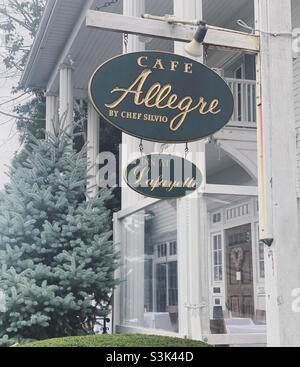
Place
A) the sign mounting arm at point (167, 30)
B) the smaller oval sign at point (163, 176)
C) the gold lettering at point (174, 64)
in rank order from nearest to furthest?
the sign mounting arm at point (167, 30) → the gold lettering at point (174, 64) → the smaller oval sign at point (163, 176)

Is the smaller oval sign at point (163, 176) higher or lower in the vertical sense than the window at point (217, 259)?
higher

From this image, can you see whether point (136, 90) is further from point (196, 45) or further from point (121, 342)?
point (121, 342)

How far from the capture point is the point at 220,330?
686 cm

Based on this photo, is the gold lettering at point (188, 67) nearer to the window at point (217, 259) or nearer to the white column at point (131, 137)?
the window at point (217, 259)

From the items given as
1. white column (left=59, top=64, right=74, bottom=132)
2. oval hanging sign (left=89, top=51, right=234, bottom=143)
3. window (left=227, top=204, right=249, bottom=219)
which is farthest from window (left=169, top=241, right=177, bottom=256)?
white column (left=59, top=64, right=74, bottom=132)

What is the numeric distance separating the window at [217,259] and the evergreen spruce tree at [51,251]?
6.14 ft

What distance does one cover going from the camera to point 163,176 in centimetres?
640

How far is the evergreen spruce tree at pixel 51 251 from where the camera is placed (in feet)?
24.8

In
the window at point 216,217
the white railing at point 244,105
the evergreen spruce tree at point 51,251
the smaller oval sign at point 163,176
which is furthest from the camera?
the white railing at point 244,105

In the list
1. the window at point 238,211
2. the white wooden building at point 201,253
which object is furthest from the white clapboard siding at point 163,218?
the window at point 238,211

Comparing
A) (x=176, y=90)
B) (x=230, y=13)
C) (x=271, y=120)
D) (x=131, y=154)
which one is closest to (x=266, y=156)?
(x=271, y=120)

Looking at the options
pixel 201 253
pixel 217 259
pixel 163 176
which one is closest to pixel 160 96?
pixel 163 176

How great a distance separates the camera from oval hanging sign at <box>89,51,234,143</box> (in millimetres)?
4652

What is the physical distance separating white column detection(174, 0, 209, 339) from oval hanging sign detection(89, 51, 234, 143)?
2255mm
